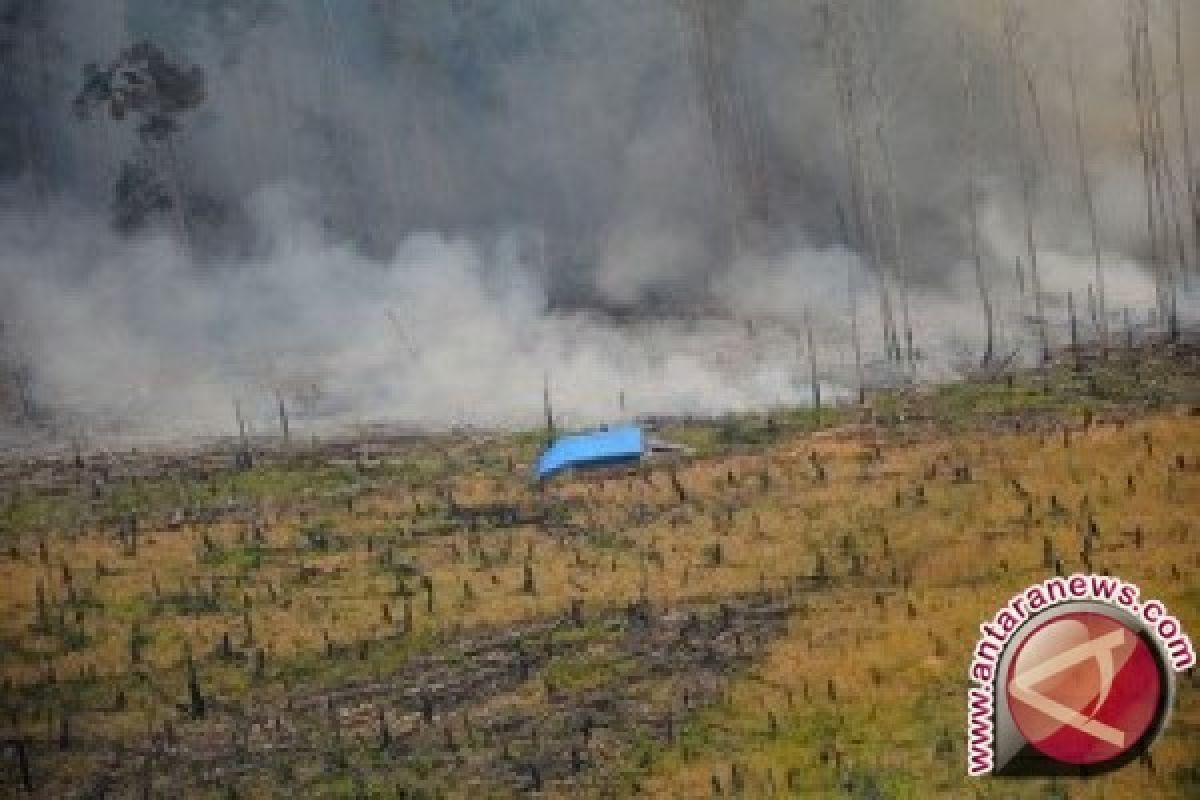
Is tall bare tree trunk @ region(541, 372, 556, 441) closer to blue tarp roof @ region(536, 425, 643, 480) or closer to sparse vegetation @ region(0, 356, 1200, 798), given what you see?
sparse vegetation @ region(0, 356, 1200, 798)

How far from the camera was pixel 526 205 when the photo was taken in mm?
30469

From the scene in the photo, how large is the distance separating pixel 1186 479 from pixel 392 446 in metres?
10.2

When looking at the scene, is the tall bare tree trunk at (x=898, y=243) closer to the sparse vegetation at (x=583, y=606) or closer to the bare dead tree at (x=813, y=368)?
the bare dead tree at (x=813, y=368)

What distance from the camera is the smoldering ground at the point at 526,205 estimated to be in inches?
851

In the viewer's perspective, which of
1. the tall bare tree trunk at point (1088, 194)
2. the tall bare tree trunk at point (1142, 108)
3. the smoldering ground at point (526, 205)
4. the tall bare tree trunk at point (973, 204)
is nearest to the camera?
the smoldering ground at point (526, 205)

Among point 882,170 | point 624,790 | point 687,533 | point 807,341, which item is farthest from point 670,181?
point 624,790

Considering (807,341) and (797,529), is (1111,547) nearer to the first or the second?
(797,529)

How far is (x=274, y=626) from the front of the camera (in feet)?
48.5

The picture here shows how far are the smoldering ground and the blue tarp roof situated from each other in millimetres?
1288

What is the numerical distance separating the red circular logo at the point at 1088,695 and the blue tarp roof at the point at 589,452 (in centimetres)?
649

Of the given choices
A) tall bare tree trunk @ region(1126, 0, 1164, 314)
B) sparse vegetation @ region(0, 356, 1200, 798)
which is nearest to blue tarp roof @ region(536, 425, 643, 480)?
sparse vegetation @ region(0, 356, 1200, 798)

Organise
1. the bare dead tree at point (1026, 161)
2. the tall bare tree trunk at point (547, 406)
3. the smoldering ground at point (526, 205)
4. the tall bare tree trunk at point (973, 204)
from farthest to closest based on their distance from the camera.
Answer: the bare dead tree at point (1026, 161) → the tall bare tree trunk at point (973, 204) → the smoldering ground at point (526, 205) → the tall bare tree trunk at point (547, 406)

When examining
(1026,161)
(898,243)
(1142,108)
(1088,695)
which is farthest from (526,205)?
(1088,695)

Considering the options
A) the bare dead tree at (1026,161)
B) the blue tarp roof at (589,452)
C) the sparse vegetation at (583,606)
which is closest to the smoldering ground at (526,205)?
the bare dead tree at (1026,161)
